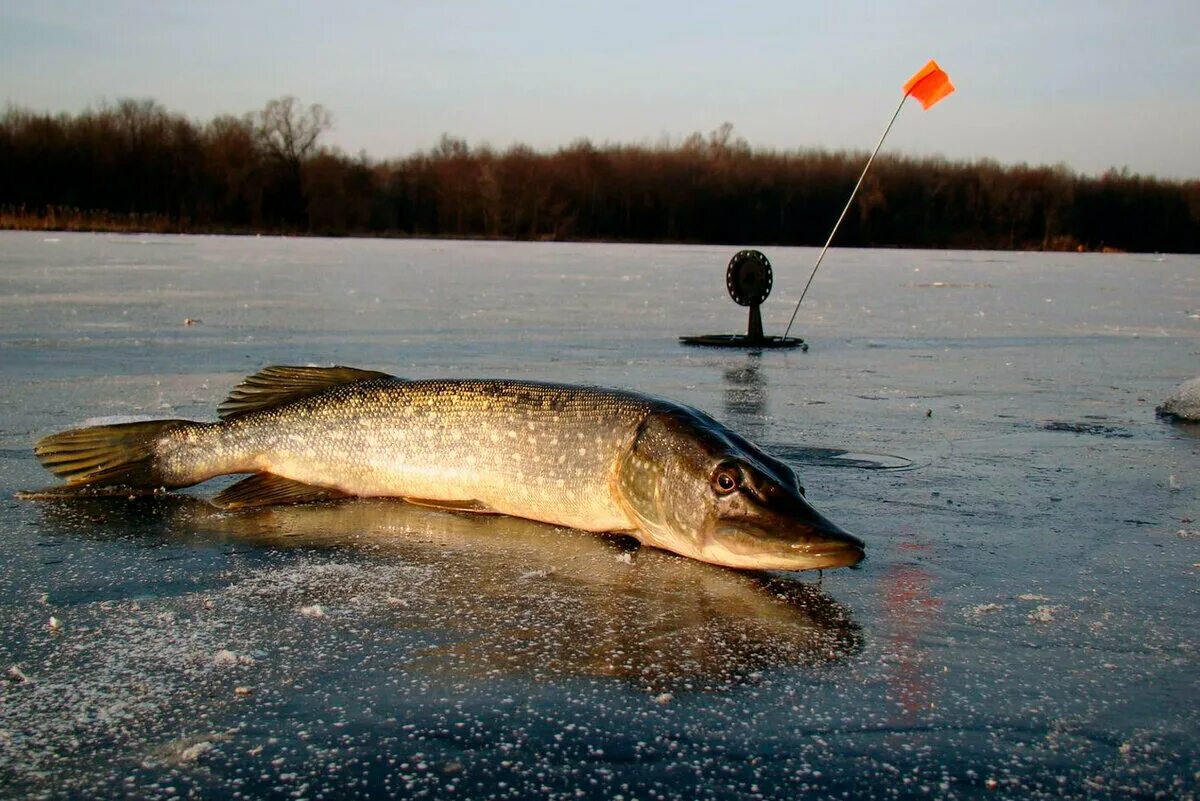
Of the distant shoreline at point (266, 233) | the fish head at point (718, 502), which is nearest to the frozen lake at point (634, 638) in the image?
the fish head at point (718, 502)

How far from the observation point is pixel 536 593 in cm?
334

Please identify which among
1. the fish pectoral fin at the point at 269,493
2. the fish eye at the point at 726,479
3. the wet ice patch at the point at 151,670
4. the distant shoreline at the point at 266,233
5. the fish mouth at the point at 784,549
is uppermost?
the distant shoreline at the point at 266,233

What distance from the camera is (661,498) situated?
146 inches

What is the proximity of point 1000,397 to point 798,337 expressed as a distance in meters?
4.92

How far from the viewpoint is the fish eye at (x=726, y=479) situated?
354 centimetres

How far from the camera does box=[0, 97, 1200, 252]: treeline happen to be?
219ft

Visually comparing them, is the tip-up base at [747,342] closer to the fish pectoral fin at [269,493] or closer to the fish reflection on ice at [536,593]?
the fish reflection on ice at [536,593]

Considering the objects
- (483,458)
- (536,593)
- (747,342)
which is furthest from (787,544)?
(747,342)

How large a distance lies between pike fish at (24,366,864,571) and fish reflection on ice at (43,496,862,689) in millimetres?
99

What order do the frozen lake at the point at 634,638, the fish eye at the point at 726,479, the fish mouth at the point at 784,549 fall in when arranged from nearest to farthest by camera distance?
the frozen lake at the point at 634,638 → the fish mouth at the point at 784,549 → the fish eye at the point at 726,479

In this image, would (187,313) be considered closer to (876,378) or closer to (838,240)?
(876,378)

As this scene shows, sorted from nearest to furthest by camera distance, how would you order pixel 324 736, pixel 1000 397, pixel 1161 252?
pixel 324 736, pixel 1000 397, pixel 1161 252

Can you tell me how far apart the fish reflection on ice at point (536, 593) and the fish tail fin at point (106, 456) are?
0.09 m

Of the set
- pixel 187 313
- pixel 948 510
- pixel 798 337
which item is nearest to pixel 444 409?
pixel 948 510
